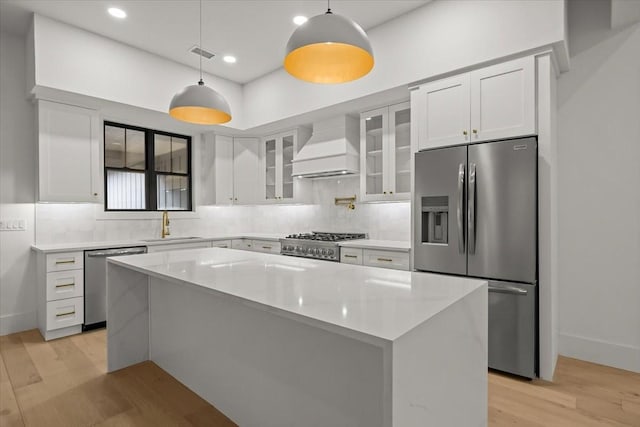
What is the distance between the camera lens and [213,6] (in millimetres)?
3117

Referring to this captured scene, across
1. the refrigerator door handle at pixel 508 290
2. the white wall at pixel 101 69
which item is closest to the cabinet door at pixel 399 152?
the refrigerator door handle at pixel 508 290

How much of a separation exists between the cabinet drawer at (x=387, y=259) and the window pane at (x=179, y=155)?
10.3ft

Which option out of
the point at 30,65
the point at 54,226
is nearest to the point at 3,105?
the point at 30,65

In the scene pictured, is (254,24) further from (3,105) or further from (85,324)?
(85,324)

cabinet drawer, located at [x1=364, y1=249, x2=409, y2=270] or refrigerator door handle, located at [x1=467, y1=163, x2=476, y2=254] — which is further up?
refrigerator door handle, located at [x1=467, y1=163, x2=476, y2=254]

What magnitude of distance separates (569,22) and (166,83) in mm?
4115

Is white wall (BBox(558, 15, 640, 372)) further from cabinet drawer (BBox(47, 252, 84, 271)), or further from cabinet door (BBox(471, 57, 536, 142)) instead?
cabinet drawer (BBox(47, 252, 84, 271))

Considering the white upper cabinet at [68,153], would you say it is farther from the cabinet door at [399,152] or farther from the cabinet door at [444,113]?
the cabinet door at [444,113]

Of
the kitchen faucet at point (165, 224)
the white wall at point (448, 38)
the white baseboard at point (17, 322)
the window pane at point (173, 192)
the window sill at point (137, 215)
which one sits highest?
the white wall at point (448, 38)

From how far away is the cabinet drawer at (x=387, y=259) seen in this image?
334cm

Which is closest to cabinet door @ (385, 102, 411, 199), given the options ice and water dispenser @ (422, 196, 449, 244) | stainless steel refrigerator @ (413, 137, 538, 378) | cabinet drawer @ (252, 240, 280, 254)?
ice and water dispenser @ (422, 196, 449, 244)

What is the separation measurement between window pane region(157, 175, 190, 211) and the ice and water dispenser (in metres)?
3.62

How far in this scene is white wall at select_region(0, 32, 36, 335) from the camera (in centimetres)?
361

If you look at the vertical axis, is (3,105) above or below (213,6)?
below
